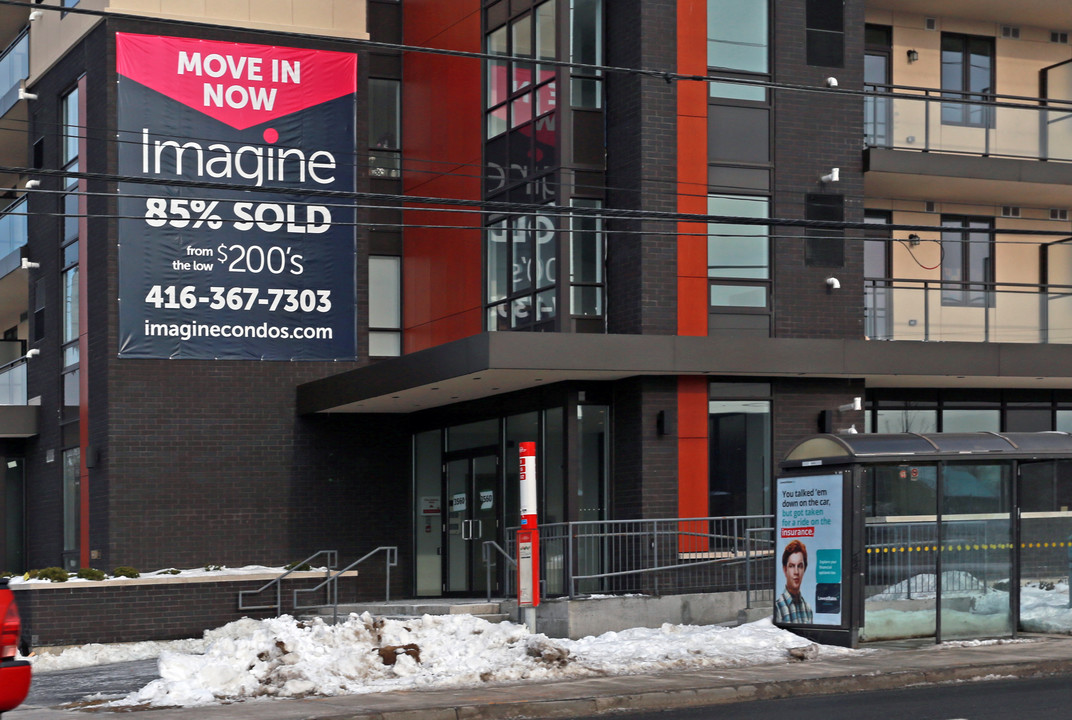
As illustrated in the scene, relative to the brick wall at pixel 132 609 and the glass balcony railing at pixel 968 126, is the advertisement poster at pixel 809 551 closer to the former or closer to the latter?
the glass balcony railing at pixel 968 126

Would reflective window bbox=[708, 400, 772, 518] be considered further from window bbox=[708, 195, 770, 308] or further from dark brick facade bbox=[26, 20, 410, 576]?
dark brick facade bbox=[26, 20, 410, 576]

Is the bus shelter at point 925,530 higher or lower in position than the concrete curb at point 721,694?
higher

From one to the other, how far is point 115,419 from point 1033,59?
60.4 ft

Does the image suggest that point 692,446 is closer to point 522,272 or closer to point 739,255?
point 739,255

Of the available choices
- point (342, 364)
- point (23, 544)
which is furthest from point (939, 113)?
point (23, 544)

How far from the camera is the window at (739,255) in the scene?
22.3 meters

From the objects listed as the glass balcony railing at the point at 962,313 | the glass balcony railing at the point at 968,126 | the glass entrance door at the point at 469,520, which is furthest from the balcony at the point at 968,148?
the glass entrance door at the point at 469,520

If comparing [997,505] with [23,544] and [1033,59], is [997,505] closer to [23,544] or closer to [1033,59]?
[1033,59]

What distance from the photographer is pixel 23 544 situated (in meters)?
32.1

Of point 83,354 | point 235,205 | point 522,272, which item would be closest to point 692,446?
point 522,272

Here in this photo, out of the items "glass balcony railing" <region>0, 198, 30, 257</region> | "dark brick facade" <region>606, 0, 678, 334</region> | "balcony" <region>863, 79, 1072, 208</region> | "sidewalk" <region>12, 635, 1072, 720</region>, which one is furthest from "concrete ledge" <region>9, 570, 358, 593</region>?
"balcony" <region>863, 79, 1072, 208</region>

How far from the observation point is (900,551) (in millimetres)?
17391

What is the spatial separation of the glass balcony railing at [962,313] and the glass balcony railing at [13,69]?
18.7 m

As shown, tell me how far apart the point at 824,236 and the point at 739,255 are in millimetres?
1619
